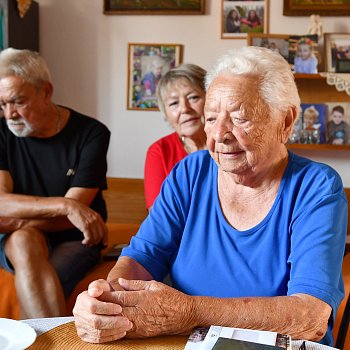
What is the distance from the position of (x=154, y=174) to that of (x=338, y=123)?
4.54 ft

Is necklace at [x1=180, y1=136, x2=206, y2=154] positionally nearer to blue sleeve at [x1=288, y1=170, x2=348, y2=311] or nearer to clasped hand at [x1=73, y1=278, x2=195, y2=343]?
blue sleeve at [x1=288, y1=170, x2=348, y2=311]

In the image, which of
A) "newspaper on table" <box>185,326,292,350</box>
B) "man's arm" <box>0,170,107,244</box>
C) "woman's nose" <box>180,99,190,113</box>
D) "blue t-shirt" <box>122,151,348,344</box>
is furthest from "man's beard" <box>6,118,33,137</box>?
"newspaper on table" <box>185,326,292,350</box>

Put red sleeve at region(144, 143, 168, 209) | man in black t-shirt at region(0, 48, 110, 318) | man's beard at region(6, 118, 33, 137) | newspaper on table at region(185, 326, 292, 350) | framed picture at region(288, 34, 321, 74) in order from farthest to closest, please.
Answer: framed picture at region(288, 34, 321, 74) → red sleeve at region(144, 143, 168, 209) → man's beard at region(6, 118, 33, 137) → man in black t-shirt at region(0, 48, 110, 318) → newspaper on table at region(185, 326, 292, 350)

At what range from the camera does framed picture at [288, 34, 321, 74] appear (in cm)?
332

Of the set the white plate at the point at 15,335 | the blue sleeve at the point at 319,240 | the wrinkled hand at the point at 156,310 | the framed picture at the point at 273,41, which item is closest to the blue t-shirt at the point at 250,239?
the blue sleeve at the point at 319,240

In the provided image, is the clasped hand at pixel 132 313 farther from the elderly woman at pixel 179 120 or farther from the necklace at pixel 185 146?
the necklace at pixel 185 146

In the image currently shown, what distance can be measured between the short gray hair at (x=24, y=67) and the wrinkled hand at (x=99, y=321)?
134 cm

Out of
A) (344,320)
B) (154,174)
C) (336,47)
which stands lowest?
(344,320)

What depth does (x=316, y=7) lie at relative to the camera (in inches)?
134

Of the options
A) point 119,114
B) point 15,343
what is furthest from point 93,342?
point 119,114

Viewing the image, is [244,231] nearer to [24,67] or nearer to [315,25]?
[24,67]

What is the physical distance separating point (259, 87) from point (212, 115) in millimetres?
132

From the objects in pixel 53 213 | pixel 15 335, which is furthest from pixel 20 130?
pixel 15 335

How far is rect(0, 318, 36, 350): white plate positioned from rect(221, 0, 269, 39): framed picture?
2646 millimetres
